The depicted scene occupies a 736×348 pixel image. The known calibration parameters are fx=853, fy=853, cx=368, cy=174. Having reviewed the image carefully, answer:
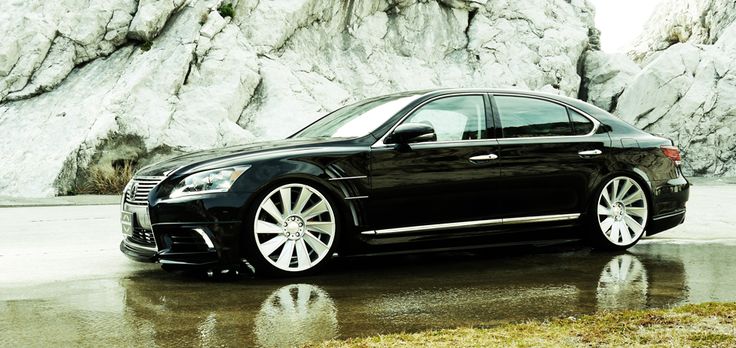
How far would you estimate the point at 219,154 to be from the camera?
21.3 feet

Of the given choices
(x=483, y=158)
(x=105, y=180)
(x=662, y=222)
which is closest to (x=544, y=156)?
(x=483, y=158)

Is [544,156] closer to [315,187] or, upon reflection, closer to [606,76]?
[315,187]

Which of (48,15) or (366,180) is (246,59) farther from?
(366,180)

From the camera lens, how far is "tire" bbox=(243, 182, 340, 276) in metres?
6.16

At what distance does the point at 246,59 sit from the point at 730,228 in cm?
1187

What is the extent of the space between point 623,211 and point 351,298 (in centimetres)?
325

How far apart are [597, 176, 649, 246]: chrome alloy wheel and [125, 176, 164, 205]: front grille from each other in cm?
382

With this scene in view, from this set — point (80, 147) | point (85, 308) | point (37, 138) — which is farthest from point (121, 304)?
point (37, 138)

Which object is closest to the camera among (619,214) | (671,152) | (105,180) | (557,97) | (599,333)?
(599,333)

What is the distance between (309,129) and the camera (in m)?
7.71

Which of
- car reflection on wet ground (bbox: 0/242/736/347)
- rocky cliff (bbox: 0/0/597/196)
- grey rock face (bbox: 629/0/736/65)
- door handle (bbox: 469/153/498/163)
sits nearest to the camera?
car reflection on wet ground (bbox: 0/242/736/347)

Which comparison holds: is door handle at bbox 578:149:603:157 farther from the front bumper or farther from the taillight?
the front bumper

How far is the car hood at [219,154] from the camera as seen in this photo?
6312 millimetres

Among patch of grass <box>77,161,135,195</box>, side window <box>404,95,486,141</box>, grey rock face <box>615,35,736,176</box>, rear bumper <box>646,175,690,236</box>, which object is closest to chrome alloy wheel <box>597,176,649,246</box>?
rear bumper <box>646,175,690,236</box>
